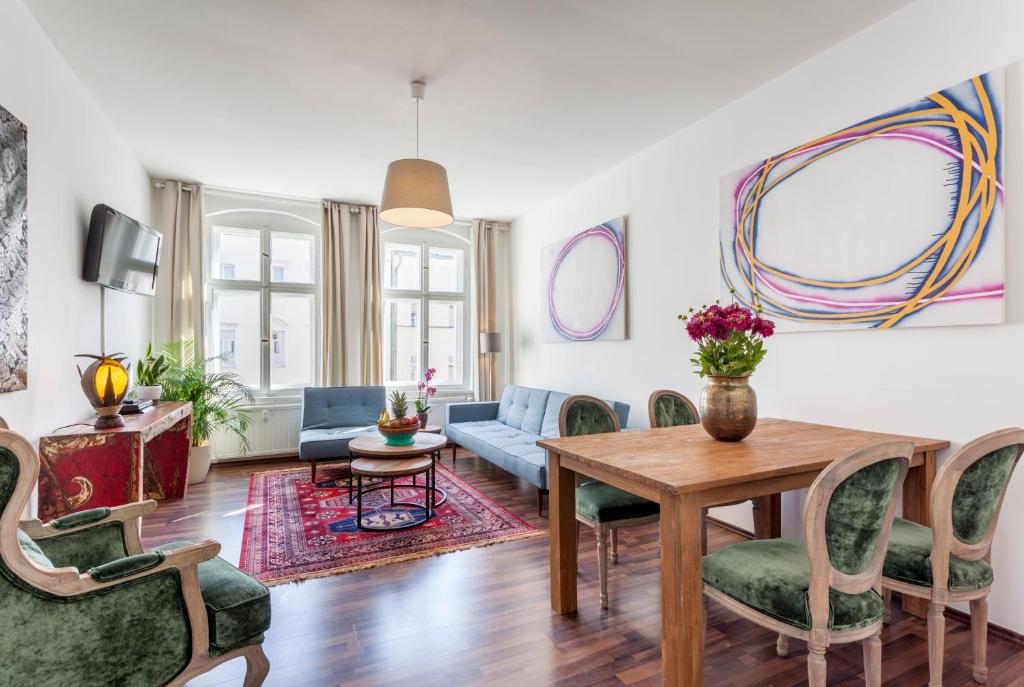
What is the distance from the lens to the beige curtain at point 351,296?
5609 millimetres

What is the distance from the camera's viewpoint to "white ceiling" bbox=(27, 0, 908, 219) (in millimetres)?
2482

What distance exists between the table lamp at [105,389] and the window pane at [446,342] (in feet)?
11.7

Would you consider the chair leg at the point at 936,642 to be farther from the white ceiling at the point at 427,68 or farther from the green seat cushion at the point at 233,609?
the white ceiling at the point at 427,68

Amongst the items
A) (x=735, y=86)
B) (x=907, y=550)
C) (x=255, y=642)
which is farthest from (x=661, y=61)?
(x=255, y=642)

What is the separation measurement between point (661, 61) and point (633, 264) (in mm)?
1720

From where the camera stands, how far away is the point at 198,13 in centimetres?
247

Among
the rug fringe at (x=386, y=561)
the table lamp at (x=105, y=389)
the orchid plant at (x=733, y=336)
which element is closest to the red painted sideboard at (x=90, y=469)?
the table lamp at (x=105, y=389)

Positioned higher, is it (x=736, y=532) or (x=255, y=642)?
(x=255, y=642)

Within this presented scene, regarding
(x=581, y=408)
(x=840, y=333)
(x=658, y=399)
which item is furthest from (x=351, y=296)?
(x=840, y=333)

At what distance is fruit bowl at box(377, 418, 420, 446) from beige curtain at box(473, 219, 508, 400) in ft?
8.84

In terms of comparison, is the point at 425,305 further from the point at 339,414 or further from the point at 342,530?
the point at 342,530

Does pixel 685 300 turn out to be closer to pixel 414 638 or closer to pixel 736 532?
pixel 736 532

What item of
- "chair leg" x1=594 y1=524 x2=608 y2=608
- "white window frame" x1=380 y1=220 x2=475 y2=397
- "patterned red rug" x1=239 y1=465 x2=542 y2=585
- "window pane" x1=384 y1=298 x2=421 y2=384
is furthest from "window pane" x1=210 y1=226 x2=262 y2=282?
"chair leg" x1=594 y1=524 x2=608 y2=608

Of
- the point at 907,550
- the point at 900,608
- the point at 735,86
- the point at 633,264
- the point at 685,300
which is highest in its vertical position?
the point at 735,86
